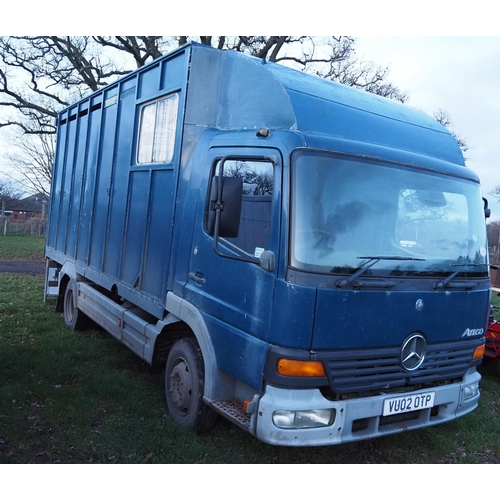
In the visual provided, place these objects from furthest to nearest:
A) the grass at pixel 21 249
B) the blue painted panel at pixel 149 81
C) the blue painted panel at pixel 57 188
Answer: the grass at pixel 21 249, the blue painted panel at pixel 57 188, the blue painted panel at pixel 149 81

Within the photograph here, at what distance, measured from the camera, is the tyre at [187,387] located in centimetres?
424

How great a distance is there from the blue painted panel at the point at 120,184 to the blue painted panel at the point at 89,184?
896 mm

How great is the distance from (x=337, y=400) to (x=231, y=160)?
6.39 feet

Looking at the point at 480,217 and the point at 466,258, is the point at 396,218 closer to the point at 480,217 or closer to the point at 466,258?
the point at 466,258

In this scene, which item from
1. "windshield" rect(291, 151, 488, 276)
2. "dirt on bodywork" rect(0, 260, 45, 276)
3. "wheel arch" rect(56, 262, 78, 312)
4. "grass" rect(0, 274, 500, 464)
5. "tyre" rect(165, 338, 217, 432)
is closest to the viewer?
"windshield" rect(291, 151, 488, 276)

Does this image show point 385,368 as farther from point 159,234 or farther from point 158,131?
point 158,131

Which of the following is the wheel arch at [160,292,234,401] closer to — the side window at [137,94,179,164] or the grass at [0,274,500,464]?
the grass at [0,274,500,464]

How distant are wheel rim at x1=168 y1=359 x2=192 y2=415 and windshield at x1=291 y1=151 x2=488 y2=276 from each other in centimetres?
174

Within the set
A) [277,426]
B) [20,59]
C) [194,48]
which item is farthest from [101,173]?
[20,59]

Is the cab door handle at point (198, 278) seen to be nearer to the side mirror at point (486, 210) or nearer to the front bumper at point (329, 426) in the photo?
the front bumper at point (329, 426)

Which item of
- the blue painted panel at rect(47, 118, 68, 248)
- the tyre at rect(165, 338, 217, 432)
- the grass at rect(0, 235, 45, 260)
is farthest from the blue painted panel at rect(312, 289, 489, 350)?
the grass at rect(0, 235, 45, 260)

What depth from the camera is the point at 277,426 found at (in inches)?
132

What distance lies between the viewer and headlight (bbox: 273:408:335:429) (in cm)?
335

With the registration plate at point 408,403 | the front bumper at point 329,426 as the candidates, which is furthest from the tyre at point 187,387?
the registration plate at point 408,403
